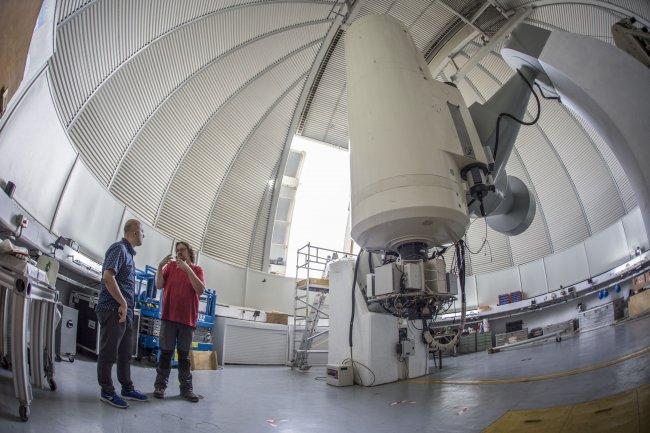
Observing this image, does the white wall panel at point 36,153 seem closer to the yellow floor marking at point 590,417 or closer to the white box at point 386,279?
the white box at point 386,279

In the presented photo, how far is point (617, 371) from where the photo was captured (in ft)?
5.54

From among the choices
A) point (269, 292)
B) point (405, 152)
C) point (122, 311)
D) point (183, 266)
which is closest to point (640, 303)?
point (405, 152)

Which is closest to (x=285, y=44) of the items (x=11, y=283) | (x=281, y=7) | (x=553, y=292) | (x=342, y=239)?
(x=281, y=7)

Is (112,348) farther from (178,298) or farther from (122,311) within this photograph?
(178,298)

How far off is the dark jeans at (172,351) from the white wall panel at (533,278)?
43.5 feet

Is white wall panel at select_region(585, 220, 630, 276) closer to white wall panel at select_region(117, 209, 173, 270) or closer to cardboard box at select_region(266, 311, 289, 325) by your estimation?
cardboard box at select_region(266, 311, 289, 325)

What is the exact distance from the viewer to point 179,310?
307cm

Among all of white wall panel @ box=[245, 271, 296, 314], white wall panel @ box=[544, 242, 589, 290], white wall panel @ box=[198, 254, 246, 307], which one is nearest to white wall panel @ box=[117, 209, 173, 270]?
white wall panel @ box=[198, 254, 246, 307]

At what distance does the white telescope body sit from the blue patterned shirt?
1.98 meters

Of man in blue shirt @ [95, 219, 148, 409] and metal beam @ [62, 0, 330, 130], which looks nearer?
man in blue shirt @ [95, 219, 148, 409]

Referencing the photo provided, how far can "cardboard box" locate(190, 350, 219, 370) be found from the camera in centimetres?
633

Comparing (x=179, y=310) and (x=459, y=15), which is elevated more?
(x=459, y=15)

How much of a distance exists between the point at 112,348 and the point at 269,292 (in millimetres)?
9760

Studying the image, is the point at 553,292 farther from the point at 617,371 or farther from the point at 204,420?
the point at 204,420
